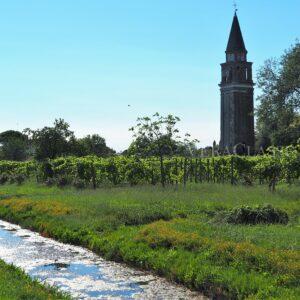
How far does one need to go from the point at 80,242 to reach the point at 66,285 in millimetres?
5656

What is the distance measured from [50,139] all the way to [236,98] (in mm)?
51724

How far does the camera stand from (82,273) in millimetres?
14367

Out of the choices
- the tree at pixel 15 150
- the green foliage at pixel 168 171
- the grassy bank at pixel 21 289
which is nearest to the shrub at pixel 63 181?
the green foliage at pixel 168 171

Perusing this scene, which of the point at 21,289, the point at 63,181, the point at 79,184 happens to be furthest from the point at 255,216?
the point at 63,181

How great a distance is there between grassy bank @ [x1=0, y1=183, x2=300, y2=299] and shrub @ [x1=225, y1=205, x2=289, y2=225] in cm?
37

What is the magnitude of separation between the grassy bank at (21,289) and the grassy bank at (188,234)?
343cm

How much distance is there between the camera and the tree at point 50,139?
6028 centimetres

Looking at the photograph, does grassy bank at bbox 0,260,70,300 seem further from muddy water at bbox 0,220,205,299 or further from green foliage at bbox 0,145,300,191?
green foliage at bbox 0,145,300,191

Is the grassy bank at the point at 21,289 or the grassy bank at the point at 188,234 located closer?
the grassy bank at the point at 21,289

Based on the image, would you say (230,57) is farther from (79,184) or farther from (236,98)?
(79,184)

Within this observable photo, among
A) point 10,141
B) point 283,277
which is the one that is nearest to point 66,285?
point 283,277

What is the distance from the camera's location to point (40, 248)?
59.8 feet

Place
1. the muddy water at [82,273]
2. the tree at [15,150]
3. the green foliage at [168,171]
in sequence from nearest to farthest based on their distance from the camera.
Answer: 1. the muddy water at [82,273]
2. the green foliage at [168,171]
3. the tree at [15,150]

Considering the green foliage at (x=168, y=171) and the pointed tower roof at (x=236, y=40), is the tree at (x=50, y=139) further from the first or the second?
the pointed tower roof at (x=236, y=40)
